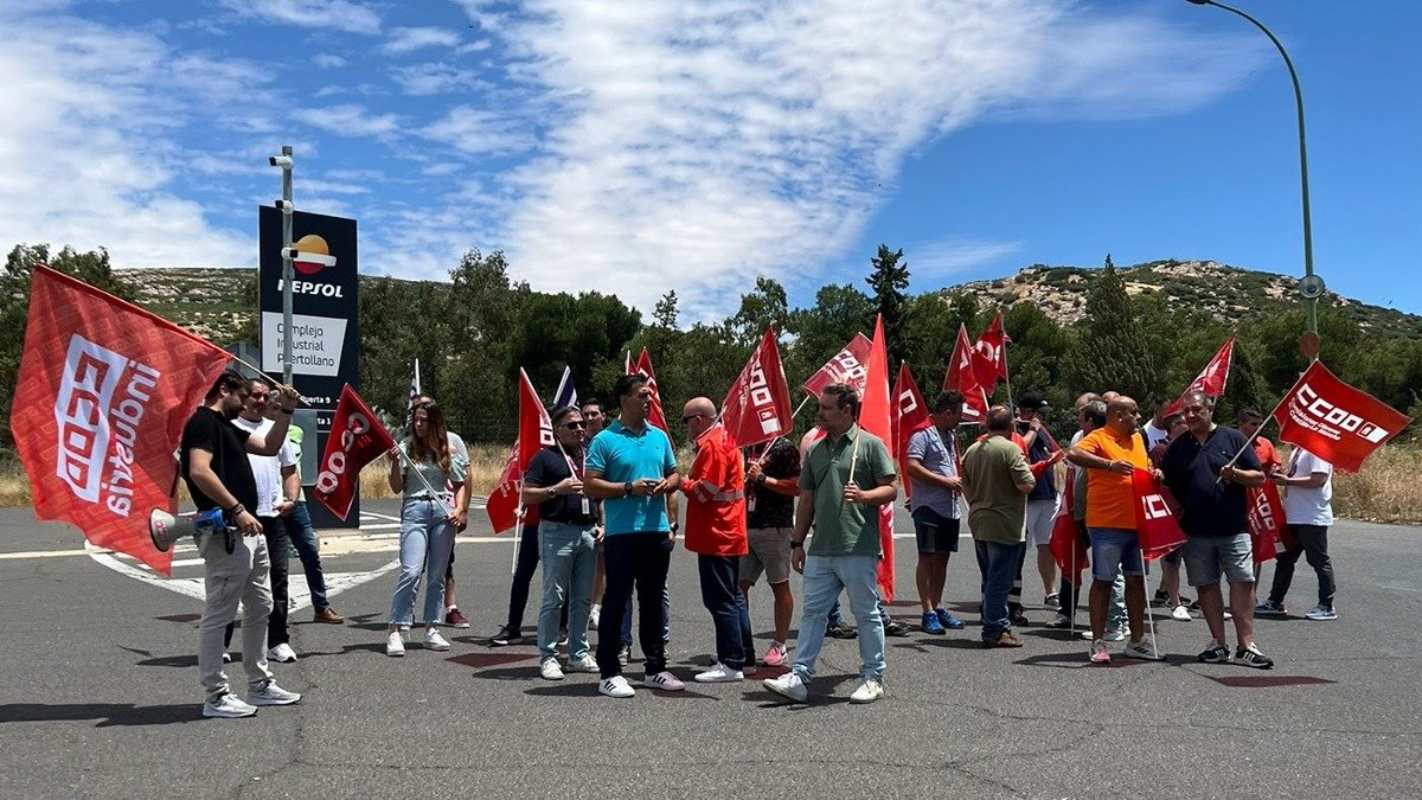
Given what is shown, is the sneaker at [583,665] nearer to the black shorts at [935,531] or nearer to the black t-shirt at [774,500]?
the black t-shirt at [774,500]

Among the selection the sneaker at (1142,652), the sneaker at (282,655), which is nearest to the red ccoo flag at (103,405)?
the sneaker at (282,655)

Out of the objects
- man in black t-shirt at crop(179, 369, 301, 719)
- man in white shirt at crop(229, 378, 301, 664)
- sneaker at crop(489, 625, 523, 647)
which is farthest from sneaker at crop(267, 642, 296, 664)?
sneaker at crop(489, 625, 523, 647)

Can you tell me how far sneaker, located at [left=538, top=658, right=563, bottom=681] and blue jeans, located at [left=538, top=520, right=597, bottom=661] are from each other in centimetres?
5

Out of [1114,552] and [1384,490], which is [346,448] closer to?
[1114,552]

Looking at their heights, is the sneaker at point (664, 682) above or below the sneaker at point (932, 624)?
below

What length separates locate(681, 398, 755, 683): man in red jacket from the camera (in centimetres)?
690

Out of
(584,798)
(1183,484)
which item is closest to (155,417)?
(584,798)

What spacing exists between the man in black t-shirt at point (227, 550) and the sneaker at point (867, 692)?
3119 millimetres

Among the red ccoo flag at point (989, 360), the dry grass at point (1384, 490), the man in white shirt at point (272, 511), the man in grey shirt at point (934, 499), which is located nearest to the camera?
the man in white shirt at point (272, 511)

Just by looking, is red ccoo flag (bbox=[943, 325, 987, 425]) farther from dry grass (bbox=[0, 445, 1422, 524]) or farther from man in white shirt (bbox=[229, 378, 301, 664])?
dry grass (bbox=[0, 445, 1422, 524])

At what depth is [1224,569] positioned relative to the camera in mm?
7645

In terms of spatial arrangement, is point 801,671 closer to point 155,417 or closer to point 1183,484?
point 1183,484

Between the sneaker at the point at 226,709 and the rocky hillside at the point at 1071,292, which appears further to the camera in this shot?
the rocky hillside at the point at 1071,292

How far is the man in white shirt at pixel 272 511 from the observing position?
24.6ft
